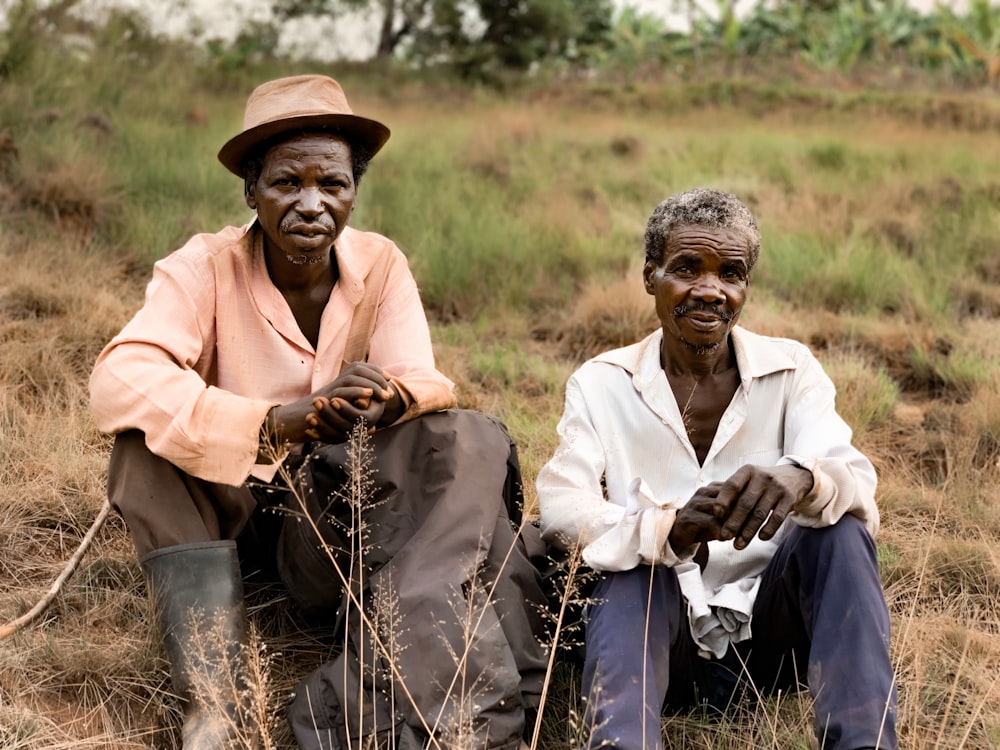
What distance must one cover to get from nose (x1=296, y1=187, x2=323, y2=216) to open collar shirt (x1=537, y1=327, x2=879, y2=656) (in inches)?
32.9

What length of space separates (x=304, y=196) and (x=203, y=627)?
1156 mm

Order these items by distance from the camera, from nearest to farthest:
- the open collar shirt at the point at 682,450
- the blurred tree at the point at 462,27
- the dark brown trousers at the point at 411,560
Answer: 1. the dark brown trousers at the point at 411,560
2. the open collar shirt at the point at 682,450
3. the blurred tree at the point at 462,27

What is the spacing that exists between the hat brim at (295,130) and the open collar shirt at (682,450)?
0.95m

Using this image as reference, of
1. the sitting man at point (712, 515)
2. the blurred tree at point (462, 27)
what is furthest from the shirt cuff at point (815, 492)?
the blurred tree at point (462, 27)

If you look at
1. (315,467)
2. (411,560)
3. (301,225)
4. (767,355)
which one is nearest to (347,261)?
(301,225)

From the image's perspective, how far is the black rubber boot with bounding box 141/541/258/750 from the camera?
248cm

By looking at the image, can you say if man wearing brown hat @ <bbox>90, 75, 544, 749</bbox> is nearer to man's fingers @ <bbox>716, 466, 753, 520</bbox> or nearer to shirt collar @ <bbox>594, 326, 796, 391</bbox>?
shirt collar @ <bbox>594, 326, 796, 391</bbox>

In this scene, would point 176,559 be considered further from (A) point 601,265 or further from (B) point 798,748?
(A) point 601,265

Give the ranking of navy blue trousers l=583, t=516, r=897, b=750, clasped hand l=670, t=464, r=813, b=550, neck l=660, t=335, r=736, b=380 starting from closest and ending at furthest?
1. navy blue trousers l=583, t=516, r=897, b=750
2. clasped hand l=670, t=464, r=813, b=550
3. neck l=660, t=335, r=736, b=380

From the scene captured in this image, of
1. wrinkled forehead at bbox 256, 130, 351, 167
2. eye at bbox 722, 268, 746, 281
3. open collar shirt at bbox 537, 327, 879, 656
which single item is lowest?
open collar shirt at bbox 537, 327, 879, 656

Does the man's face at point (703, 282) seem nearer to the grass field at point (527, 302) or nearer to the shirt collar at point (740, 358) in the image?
the shirt collar at point (740, 358)

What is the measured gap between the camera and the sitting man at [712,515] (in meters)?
2.27

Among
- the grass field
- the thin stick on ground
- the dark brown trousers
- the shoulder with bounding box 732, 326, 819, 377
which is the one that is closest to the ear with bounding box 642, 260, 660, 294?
the shoulder with bounding box 732, 326, 819, 377

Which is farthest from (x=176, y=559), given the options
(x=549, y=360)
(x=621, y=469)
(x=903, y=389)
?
(x=903, y=389)
